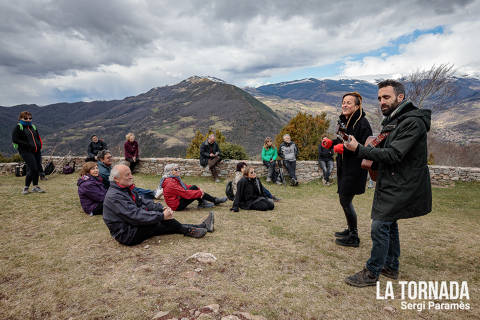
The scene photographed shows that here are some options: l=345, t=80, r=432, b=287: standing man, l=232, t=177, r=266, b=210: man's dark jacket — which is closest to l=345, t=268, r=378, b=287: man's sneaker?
l=345, t=80, r=432, b=287: standing man

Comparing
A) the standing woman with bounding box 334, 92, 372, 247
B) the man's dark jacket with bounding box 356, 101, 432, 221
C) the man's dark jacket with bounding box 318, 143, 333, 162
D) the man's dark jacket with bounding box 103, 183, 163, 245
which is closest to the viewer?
the man's dark jacket with bounding box 356, 101, 432, 221

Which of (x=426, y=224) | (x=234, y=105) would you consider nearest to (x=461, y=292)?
(x=426, y=224)

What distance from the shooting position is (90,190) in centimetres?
485

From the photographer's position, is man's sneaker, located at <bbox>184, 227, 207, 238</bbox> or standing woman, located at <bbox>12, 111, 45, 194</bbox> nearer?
man's sneaker, located at <bbox>184, 227, 207, 238</bbox>

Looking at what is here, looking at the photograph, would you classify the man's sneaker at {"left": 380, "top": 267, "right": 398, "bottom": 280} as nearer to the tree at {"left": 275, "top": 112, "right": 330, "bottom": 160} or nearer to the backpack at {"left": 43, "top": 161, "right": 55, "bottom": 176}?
the backpack at {"left": 43, "top": 161, "right": 55, "bottom": 176}

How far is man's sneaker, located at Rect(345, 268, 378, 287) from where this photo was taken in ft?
8.07

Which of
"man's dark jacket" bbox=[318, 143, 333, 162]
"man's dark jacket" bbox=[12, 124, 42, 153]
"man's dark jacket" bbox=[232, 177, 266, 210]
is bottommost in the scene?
"man's dark jacket" bbox=[232, 177, 266, 210]

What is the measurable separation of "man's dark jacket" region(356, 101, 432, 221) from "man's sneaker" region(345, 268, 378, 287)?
0.68 meters

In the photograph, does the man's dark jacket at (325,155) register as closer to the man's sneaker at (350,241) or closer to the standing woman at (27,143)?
the man's sneaker at (350,241)

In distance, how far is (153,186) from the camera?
8.82 meters

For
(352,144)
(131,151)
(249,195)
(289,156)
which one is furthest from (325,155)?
(131,151)

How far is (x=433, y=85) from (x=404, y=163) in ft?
71.9

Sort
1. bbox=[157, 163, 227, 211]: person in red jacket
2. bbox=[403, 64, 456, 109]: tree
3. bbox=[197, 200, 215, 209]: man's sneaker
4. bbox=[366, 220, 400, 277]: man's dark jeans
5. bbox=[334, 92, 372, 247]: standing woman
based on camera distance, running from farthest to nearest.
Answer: bbox=[403, 64, 456, 109]: tree
bbox=[197, 200, 215, 209]: man's sneaker
bbox=[157, 163, 227, 211]: person in red jacket
bbox=[334, 92, 372, 247]: standing woman
bbox=[366, 220, 400, 277]: man's dark jeans

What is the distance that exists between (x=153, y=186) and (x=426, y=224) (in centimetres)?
830
